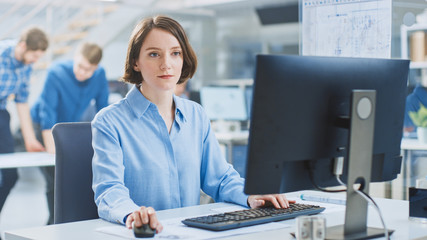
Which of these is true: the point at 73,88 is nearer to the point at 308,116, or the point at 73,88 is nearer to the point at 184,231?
the point at 184,231

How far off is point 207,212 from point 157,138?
0.31 meters

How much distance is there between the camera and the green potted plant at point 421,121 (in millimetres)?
4113

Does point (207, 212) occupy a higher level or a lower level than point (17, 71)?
lower

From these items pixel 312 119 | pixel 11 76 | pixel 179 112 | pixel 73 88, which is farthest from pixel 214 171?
pixel 73 88

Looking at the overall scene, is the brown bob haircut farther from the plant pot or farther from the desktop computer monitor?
the plant pot

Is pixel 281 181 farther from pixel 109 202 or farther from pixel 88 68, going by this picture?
pixel 88 68

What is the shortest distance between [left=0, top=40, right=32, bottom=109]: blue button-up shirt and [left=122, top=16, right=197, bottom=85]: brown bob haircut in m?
2.77

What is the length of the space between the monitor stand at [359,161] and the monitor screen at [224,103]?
4.23m

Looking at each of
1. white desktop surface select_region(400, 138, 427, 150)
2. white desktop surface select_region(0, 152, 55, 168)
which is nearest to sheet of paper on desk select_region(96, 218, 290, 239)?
white desktop surface select_region(0, 152, 55, 168)

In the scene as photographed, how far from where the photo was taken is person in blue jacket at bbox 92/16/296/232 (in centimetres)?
177

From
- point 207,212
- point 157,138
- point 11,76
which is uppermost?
point 11,76

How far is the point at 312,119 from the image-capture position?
4.57 ft

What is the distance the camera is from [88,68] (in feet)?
15.9

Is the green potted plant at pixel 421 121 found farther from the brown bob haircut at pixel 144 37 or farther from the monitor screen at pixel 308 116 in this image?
the monitor screen at pixel 308 116
